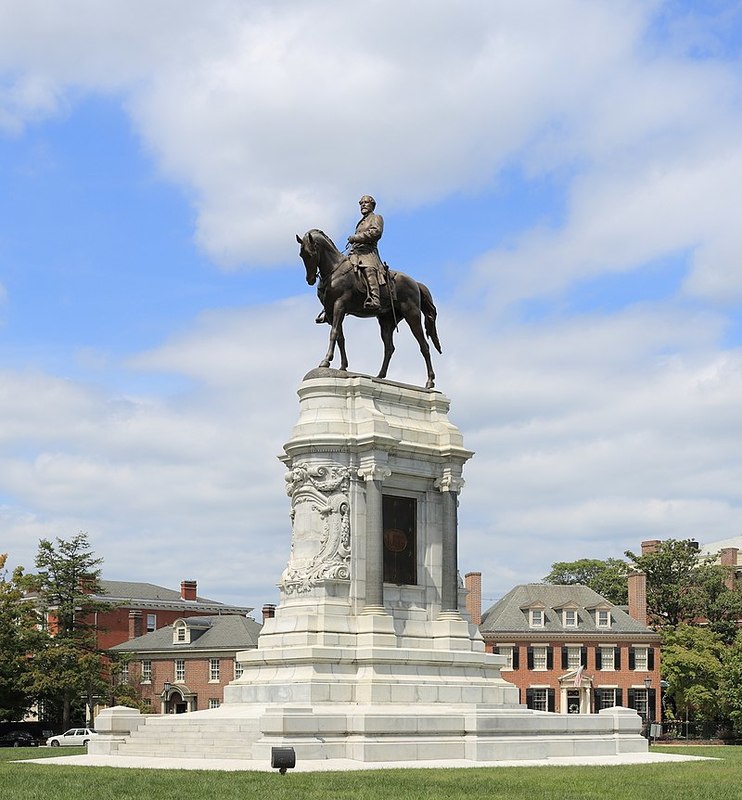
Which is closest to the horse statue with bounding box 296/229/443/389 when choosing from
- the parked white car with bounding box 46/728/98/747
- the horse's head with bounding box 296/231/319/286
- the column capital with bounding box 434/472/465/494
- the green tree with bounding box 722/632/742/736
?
the horse's head with bounding box 296/231/319/286

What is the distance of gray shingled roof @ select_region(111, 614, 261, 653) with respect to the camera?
82625 millimetres

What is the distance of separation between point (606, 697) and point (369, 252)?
54.9 m

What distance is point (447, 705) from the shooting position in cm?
3469

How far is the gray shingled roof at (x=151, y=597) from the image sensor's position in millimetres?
98625

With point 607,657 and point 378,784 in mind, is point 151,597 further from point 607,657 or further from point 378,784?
point 378,784

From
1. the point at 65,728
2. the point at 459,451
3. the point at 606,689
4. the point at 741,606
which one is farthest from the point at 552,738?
the point at 741,606

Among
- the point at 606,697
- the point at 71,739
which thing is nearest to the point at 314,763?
the point at 71,739

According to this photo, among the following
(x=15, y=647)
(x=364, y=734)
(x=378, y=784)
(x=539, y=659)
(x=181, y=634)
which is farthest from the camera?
(x=539, y=659)

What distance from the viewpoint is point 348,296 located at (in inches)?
1534

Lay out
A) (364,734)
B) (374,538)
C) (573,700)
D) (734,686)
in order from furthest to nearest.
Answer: (573,700) → (734,686) → (374,538) → (364,734)

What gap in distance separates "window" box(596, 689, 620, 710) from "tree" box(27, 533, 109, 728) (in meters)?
33.6

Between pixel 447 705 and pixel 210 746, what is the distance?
22.8 feet

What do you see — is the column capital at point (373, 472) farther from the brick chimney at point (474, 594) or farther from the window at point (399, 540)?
the brick chimney at point (474, 594)

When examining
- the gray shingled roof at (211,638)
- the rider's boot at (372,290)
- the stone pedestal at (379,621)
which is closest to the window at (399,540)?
the stone pedestal at (379,621)
